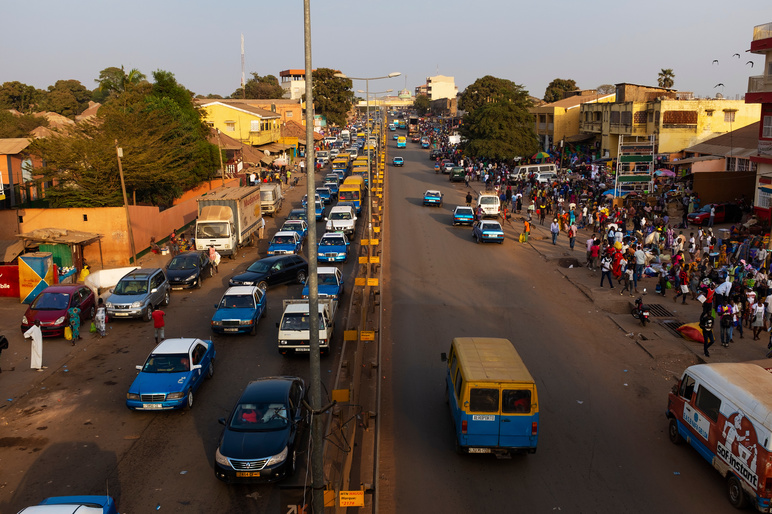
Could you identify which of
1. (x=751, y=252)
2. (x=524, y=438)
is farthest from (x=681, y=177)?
(x=524, y=438)

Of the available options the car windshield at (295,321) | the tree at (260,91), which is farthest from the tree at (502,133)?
the tree at (260,91)

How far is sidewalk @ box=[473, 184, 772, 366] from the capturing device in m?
18.3

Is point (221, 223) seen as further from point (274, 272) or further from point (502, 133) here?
point (502, 133)

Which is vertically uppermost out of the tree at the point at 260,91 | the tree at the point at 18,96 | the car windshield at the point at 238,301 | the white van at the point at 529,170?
the tree at the point at 260,91

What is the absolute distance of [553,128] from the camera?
74.1 m

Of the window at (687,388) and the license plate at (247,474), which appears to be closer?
the license plate at (247,474)

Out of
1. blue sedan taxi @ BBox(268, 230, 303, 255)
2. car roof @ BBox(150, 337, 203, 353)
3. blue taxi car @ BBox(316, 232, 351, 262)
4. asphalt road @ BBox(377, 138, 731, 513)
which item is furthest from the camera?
blue sedan taxi @ BBox(268, 230, 303, 255)

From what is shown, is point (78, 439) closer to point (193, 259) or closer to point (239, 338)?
point (239, 338)

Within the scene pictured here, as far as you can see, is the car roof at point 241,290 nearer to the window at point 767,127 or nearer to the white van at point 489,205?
the white van at point 489,205

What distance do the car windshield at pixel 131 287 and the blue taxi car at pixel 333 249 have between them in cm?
886

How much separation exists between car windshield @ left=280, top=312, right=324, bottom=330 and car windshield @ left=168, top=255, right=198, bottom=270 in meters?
9.86

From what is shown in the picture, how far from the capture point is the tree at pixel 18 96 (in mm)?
97250

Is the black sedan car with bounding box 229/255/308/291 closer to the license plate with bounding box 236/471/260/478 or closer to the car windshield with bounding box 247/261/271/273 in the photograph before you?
the car windshield with bounding box 247/261/271/273

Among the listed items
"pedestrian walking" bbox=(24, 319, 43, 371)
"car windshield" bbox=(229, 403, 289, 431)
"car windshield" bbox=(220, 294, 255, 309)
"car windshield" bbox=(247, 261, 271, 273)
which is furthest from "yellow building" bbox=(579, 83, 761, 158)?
"car windshield" bbox=(229, 403, 289, 431)
